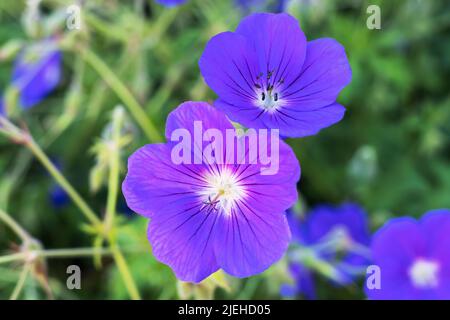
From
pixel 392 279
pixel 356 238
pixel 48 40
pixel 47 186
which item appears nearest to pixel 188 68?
pixel 48 40

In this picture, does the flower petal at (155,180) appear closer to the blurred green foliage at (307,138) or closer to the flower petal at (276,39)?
the flower petal at (276,39)

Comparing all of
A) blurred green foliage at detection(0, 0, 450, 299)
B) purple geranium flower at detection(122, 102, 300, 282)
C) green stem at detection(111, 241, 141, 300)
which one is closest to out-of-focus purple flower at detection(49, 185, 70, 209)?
blurred green foliage at detection(0, 0, 450, 299)

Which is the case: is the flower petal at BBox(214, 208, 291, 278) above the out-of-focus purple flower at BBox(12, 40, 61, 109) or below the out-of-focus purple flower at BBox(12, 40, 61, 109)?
below

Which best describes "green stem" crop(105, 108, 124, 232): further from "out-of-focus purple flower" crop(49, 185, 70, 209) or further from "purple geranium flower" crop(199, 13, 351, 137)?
"out-of-focus purple flower" crop(49, 185, 70, 209)

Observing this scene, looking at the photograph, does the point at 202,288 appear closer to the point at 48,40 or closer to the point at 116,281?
the point at 116,281

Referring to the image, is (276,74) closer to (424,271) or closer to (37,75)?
(424,271)

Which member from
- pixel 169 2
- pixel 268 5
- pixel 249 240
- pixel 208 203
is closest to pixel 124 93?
pixel 169 2
